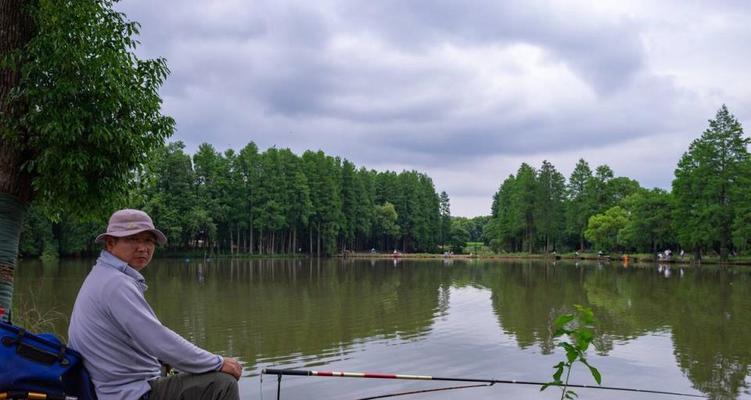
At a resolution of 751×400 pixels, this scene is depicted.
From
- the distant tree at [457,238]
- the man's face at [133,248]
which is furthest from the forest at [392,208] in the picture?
the man's face at [133,248]

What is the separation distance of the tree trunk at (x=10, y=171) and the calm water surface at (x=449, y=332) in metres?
3.32

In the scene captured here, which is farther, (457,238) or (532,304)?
(457,238)

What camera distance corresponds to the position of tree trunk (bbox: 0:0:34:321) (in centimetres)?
611

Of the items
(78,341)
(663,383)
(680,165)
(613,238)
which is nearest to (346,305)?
(663,383)

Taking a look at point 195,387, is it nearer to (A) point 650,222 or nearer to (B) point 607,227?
(A) point 650,222

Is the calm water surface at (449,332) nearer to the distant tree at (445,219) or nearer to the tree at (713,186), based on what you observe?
the tree at (713,186)

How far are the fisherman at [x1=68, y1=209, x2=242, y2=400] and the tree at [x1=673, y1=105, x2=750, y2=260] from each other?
55.4m

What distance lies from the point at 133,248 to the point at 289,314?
599 inches

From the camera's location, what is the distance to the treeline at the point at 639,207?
168 feet

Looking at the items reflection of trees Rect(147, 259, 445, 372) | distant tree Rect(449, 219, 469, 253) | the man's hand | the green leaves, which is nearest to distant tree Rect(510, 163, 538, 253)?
distant tree Rect(449, 219, 469, 253)

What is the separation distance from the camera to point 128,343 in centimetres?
322

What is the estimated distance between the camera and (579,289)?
1121 inches

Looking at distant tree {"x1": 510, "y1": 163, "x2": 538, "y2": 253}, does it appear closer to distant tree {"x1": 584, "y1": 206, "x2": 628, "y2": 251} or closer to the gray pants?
distant tree {"x1": 584, "y1": 206, "x2": 628, "y2": 251}

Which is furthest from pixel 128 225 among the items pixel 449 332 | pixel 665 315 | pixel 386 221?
pixel 386 221
